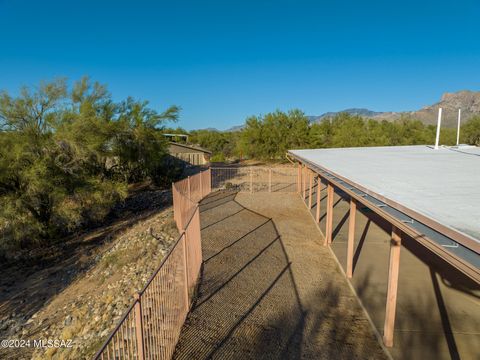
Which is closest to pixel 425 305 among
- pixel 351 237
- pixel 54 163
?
pixel 351 237

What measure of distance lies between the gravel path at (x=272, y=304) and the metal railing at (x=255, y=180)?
9.33m

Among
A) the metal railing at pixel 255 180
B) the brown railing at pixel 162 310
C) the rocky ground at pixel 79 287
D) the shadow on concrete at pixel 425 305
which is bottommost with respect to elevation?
the rocky ground at pixel 79 287

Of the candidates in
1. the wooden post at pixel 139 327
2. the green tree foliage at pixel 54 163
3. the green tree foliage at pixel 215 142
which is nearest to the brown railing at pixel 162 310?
the wooden post at pixel 139 327

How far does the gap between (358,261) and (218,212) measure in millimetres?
6726

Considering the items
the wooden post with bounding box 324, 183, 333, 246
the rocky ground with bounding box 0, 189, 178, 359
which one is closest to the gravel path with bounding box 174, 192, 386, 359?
the wooden post with bounding box 324, 183, 333, 246

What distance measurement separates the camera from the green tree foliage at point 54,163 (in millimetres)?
12781

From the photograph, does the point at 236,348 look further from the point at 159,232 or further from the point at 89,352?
the point at 159,232

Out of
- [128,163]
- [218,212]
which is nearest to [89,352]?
[218,212]

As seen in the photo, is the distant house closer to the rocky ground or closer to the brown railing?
the rocky ground

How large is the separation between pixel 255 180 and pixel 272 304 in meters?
19.0

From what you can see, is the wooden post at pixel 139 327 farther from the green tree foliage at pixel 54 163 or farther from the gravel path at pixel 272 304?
the green tree foliage at pixel 54 163

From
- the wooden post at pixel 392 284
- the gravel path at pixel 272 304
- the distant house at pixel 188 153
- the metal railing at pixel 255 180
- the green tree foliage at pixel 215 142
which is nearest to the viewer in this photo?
the wooden post at pixel 392 284

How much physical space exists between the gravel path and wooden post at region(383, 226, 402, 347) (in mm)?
249

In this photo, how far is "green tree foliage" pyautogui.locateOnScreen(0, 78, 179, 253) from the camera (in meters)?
12.8
